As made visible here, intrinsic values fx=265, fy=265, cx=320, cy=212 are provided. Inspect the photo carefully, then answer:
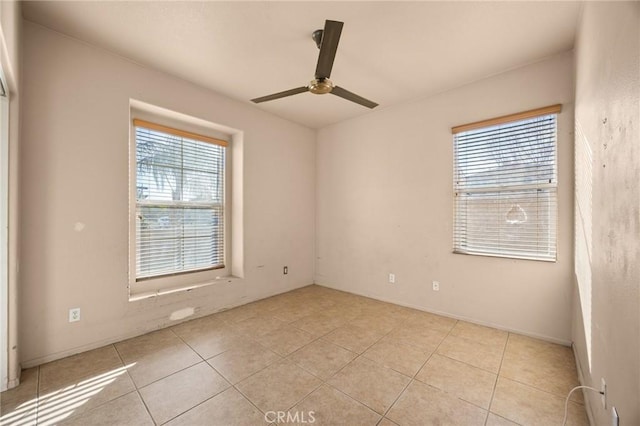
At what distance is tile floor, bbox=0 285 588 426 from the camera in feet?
5.32

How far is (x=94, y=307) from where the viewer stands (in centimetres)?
241

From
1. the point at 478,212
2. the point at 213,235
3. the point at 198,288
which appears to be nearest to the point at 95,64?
the point at 213,235

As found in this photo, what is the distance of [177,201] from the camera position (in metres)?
3.18

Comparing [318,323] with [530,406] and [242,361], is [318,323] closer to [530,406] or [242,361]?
[242,361]

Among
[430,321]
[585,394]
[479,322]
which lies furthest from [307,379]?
[479,322]

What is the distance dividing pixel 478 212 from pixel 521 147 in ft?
2.53

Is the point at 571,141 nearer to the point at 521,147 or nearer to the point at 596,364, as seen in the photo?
the point at 521,147

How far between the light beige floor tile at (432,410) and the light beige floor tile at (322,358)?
549 mm

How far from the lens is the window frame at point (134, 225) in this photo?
111 inches

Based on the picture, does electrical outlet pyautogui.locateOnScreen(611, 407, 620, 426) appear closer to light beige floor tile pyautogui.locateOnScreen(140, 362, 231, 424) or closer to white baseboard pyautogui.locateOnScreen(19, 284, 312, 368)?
light beige floor tile pyautogui.locateOnScreen(140, 362, 231, 424)

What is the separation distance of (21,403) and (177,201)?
6.62 ft

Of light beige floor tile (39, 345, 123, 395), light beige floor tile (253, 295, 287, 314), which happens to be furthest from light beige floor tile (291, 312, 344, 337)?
light beige floor tile (39, 345, 123, 395)

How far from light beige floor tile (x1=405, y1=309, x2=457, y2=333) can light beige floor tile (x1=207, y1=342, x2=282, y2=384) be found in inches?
63.7

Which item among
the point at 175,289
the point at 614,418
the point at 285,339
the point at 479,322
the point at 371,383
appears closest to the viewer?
the point at 614,418
